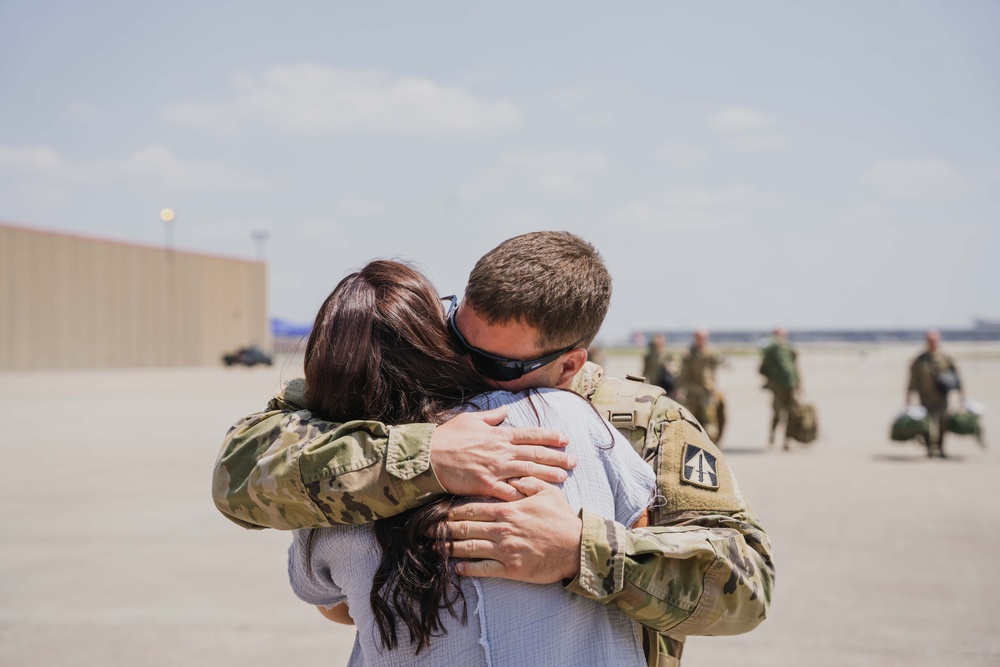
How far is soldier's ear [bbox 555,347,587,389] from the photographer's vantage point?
1692mm

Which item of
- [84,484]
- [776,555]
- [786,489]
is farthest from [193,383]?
[776,555]

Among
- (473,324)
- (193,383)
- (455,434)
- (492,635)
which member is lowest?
(193,383)

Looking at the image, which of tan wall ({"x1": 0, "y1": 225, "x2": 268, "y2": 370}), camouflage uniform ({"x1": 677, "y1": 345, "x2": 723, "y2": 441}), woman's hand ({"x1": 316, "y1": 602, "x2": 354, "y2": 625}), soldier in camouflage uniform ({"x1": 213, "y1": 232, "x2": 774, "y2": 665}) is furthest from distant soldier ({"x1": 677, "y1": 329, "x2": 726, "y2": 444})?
tan wall ({"x1": 0, "y1": 225, "x2": 268, "y2": 370})

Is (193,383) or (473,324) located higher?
(473,324)

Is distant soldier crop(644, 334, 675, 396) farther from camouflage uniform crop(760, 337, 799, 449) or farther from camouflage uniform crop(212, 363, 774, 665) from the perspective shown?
camouflage uniform crop(212, 363, 774, 665)

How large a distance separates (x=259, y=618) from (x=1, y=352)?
42685mm

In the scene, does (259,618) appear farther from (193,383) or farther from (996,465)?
(193,383)

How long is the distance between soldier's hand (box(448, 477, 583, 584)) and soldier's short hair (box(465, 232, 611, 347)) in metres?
0.29

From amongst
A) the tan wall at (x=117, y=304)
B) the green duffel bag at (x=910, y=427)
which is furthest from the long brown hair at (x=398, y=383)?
the tan wall at (x=117, y=304)

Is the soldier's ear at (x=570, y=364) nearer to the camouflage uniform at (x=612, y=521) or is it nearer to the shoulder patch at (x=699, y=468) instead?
the camouflage uniform at (x=612, y=521)

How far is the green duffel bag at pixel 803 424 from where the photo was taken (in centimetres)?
1333

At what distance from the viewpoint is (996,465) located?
1202cm

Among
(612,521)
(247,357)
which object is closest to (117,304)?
(247,357)

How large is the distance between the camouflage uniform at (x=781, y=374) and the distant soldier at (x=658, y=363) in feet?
4.79
